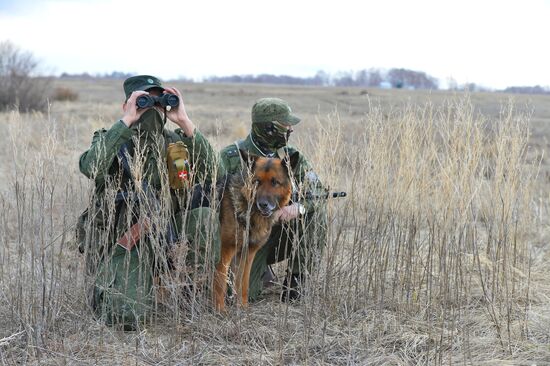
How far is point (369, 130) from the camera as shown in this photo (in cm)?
396

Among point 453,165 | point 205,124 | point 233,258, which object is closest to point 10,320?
point 233,258

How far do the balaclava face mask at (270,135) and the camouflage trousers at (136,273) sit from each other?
3.10 feet

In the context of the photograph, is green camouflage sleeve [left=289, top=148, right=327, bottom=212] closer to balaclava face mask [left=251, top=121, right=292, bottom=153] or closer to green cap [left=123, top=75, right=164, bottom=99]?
balaclava face mask [left=251, top=121, right=292, bottom=153]

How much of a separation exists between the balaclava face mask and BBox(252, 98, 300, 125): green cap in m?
0.04

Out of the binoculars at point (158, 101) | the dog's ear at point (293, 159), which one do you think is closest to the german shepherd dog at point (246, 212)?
the dog's ear at point (293, 159)

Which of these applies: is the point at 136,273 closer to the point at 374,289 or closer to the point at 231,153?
the point at 231,153

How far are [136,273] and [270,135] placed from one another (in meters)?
1.41

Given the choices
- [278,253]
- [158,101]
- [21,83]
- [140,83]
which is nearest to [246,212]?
[278,253]

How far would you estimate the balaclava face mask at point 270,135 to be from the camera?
4.39 m

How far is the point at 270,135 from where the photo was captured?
445cm

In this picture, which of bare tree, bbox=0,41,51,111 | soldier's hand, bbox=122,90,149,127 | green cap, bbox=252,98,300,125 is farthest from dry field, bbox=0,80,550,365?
bare tree, bbox=0,41,51,111

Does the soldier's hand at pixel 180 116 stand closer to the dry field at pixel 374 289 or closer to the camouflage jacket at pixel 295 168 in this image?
the camouflage jacket at pixel 295 168

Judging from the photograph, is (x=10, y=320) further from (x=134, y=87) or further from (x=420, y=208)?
(x=420, y=208)

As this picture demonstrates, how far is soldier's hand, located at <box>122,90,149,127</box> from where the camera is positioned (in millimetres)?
3674
